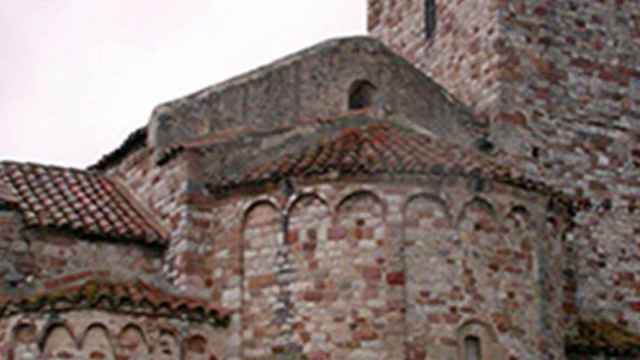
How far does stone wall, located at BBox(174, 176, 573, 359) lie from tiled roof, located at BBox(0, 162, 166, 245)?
3.92 feet

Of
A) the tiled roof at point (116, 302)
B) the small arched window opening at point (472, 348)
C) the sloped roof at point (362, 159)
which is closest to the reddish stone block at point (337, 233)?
the sloped roof at point (362, 159)

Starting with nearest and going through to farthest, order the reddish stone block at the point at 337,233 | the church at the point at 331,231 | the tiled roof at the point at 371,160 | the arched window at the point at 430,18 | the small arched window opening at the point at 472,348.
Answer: the church at the point at 331,231 → the small arched window opening at the point at 472,348 → the reddish stone block at the point at 337,233 → the tiled roof at the point at 371,160 → the arched window at the point at 430,18

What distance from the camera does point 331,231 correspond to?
1570 centimetres

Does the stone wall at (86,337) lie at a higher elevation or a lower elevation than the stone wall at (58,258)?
lower

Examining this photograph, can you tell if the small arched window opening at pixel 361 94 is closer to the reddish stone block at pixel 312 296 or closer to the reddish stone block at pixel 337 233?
the reddish stone block at pixel 337 233

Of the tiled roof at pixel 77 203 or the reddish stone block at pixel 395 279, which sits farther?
the tiled roof at pixel 77 203

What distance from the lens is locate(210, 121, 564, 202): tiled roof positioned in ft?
51.9

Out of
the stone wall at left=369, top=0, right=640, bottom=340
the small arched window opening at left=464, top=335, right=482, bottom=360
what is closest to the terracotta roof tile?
the small arched window opening at left=464, top=335, right=482, bottom=360

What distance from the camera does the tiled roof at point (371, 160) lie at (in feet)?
51.9

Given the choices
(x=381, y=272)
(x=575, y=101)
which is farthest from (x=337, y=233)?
(x=575, y=101)

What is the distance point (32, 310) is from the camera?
14852 millimetres

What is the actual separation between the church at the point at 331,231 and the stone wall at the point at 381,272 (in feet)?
0.08

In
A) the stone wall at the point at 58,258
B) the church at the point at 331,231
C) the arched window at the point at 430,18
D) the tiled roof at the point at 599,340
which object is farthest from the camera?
the arched window at the point at 430,18

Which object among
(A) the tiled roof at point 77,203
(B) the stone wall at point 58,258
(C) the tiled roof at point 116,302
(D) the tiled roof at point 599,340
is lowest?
(D) the tiled roof at point 599,340
